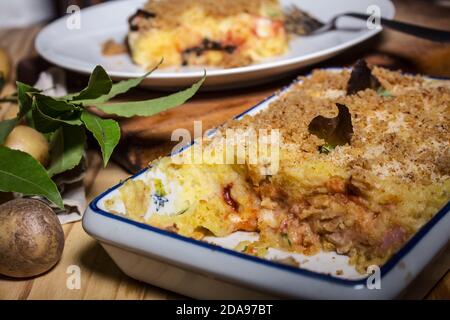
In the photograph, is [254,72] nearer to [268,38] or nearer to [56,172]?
[268,38]

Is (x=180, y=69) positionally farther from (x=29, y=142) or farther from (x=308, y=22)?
(x=29, y=142)

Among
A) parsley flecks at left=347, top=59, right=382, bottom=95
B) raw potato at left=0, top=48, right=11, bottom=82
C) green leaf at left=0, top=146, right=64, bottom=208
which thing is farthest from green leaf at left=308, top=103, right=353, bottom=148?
raw potato at left=0, top=48, right=11, bottom=82

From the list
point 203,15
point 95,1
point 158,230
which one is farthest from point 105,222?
point 95,1

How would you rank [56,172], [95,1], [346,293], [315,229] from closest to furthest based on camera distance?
[346,293], [315,229], [56,172], [95,1]

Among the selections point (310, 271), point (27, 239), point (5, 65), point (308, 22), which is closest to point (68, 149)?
point (27, 239)

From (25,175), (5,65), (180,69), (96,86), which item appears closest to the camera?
(25,175)

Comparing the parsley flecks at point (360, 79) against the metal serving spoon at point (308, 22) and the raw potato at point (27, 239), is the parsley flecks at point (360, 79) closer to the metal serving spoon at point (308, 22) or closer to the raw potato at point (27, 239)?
the metal serving spoon at point (308, 22)
